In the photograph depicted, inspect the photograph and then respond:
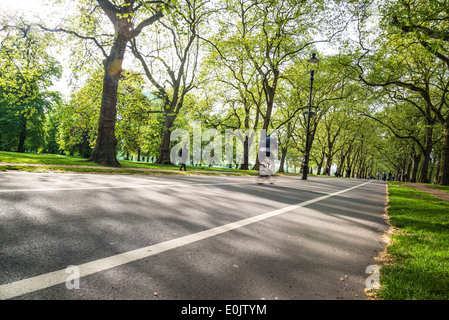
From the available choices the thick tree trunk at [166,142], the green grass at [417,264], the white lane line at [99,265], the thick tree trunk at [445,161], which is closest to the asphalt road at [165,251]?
the white lane line at [99,265]

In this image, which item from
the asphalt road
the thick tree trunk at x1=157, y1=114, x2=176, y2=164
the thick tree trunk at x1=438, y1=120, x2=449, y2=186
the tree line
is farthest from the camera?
the thick tree trunk at x1=157, y1=114, x2=176, y2=164

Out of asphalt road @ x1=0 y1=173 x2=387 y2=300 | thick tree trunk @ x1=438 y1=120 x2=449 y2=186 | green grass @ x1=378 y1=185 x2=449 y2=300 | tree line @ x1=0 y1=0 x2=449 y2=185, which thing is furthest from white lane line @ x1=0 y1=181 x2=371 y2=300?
thick tree trunk @ x1=438 y1=120 x2=449 y2=186

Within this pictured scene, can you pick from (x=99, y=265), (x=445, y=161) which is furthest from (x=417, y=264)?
(x=445, y=161)

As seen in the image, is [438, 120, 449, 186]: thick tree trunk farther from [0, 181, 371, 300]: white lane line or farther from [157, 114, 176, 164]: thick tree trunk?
A: [0, 181, 371, 300]: white lane line

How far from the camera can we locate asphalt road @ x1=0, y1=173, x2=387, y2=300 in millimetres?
1974

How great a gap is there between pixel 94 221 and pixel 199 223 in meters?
1.59

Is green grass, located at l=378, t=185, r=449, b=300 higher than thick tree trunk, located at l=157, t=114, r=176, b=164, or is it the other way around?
thick tree trunk, located at l=157, t=114, r=176, b=164

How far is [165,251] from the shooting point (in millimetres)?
2715

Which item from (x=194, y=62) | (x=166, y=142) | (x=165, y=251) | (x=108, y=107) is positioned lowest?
(x=165, y=251)

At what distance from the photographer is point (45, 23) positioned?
46.3ft

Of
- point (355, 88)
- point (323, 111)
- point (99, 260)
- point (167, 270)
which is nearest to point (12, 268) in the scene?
point (99, 260)

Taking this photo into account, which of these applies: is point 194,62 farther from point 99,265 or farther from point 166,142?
point 99,265

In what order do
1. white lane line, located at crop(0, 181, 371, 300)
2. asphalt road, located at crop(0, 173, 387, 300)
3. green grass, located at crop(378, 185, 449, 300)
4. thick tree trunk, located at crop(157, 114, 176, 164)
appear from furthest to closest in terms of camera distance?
1. thick tree trunk, located at crop(157, 114, 176, 164)
2. green grass, located at crop(378, 185, 449, 300)
3. asphalt road, located at crop(0, 173, 387, 300)
4. white lane line, located at crop(0, 181, 371, 300)

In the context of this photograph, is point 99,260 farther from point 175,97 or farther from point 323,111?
point 323,111
